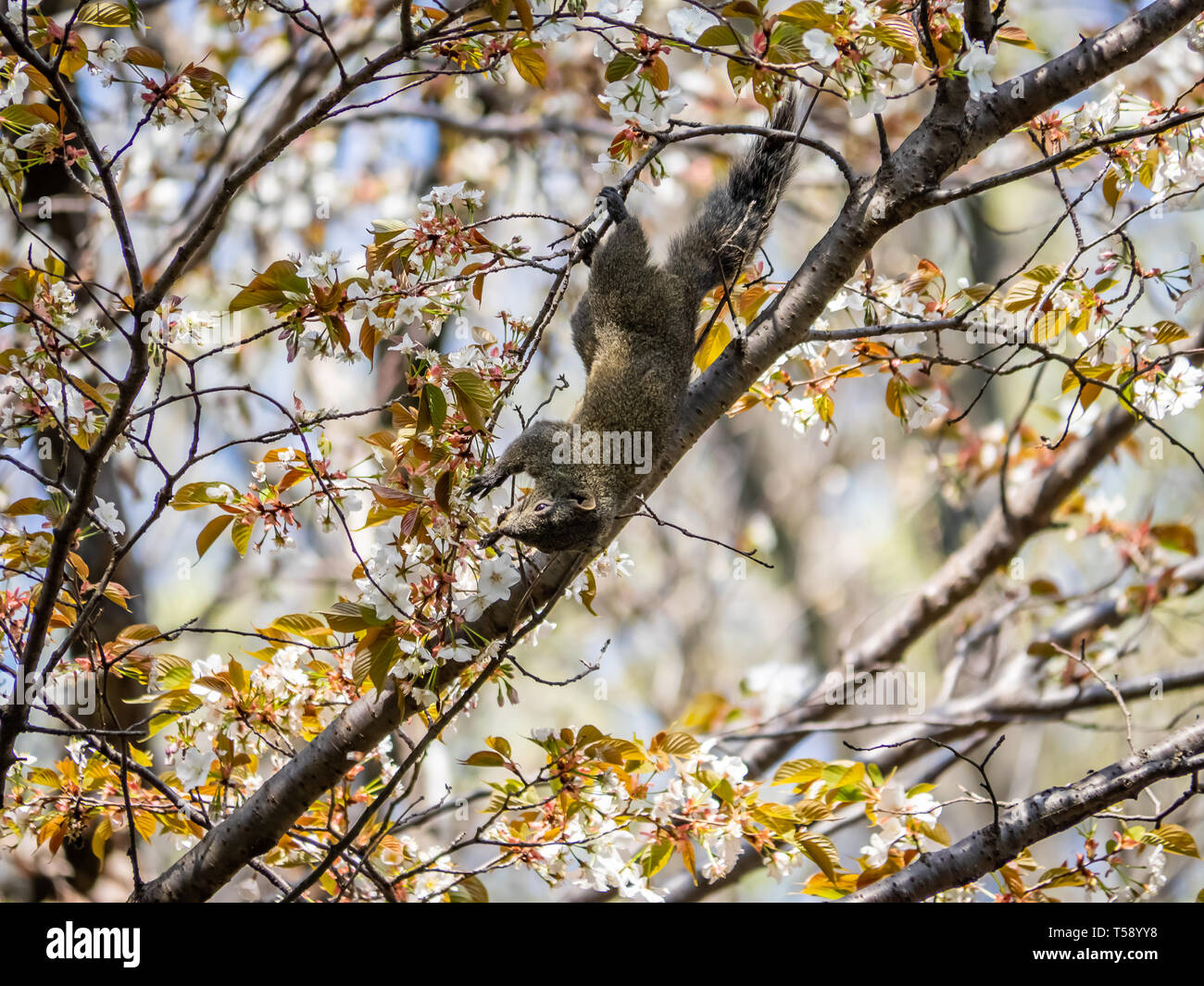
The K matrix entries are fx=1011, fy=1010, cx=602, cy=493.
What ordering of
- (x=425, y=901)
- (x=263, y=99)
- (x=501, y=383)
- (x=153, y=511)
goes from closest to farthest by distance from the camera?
1. (x=153, y=511)
2. (x=501, y=383)
3. (x=425, y=901)
4. (x=263, y=99)

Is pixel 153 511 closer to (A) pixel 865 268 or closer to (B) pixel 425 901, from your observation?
(B) pixel 425 901

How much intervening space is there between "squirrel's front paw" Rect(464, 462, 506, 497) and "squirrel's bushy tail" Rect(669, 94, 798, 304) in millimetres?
884

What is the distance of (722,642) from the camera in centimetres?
1013

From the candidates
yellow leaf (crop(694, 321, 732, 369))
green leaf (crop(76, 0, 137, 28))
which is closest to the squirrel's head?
yellow leaf (crop(694, 321, 732, 369))

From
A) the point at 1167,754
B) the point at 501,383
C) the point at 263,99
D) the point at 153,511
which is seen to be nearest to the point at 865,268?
the point at 501,383

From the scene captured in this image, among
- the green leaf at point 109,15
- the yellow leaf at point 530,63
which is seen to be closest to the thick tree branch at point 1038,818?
the yellow leaf at point 530,63

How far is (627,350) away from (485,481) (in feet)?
2.26

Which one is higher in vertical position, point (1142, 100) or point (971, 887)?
point (1142, 100)

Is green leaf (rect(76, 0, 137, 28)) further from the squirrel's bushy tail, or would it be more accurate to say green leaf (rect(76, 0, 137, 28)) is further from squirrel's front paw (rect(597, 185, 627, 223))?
the squirrel's bushy tail

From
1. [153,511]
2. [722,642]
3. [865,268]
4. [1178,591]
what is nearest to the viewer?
[153,511]

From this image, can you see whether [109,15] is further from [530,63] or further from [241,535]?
[241,535]

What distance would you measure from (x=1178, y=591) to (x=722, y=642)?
5.99 metres

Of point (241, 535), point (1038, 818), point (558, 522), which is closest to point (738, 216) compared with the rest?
point (558, 522)
